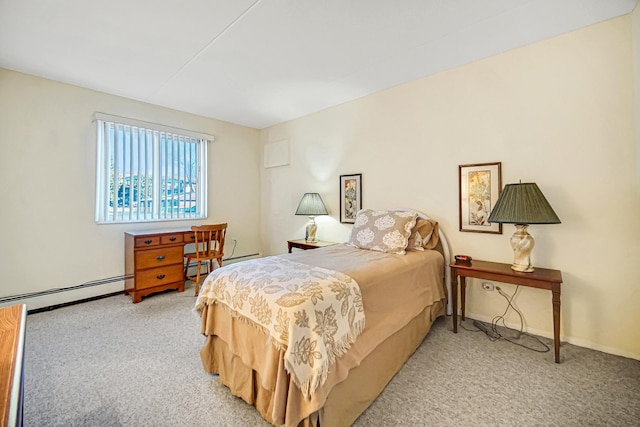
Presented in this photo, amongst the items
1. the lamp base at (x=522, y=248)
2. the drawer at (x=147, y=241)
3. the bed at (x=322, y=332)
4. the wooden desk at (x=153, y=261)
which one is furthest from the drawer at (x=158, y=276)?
the lamp base at (x=522, y=248)

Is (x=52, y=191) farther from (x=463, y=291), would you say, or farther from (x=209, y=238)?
(x=463, y=291)

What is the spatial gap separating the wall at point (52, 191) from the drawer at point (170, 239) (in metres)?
0.51

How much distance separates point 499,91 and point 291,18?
74.5 inches

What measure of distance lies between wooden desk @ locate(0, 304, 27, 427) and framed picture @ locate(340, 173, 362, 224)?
2890 millimetres

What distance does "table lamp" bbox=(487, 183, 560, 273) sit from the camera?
1896mm

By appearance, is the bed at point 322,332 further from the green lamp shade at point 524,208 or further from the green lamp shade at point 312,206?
the green lamp shade at point 312,206

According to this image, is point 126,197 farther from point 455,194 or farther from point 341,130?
point 455,194

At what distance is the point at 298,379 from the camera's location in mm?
1140

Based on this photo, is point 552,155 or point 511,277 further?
point 552,155

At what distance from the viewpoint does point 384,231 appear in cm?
250

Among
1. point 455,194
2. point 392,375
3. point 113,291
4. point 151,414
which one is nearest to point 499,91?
point 455,194

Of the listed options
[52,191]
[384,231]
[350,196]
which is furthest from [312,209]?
[52,191]

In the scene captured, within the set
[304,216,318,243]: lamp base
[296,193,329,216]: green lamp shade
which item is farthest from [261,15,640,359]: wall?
[304,216,318,243]: lamp base

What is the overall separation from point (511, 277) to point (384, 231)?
1.02 metres
